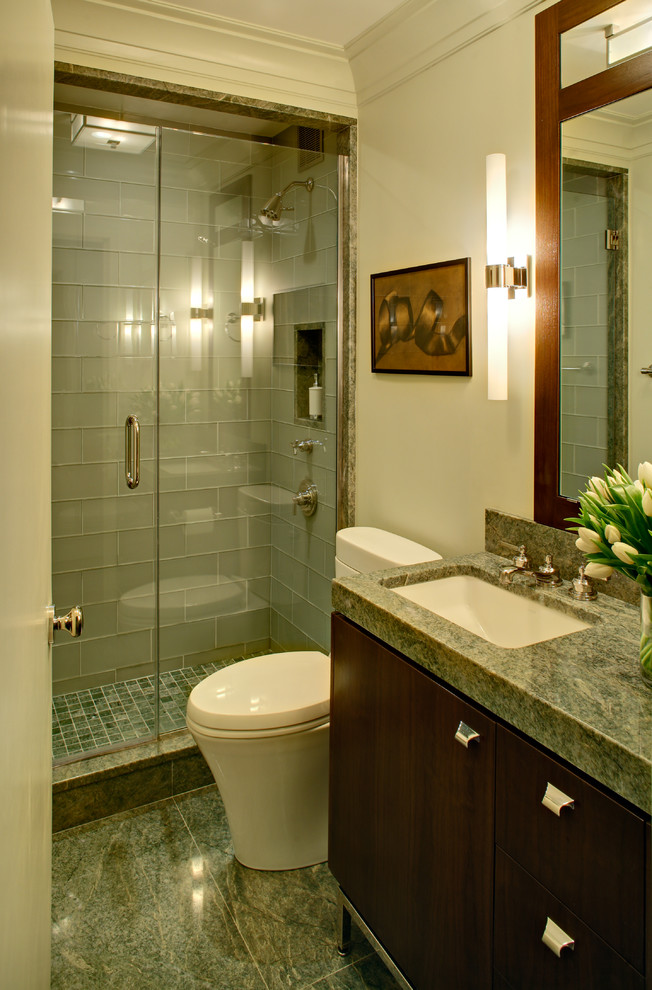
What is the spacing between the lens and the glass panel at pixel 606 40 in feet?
4.69

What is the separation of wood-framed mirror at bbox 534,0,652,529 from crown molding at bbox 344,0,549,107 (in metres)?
0.21

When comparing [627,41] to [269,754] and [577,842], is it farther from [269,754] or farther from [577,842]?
[269,754]

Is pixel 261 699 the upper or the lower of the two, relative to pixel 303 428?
lower

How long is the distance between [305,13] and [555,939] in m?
2.38

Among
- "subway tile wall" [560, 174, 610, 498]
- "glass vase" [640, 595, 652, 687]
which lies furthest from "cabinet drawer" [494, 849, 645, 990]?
"subway tile wall" [560, 174, 610, 498]

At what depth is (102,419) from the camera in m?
2.45

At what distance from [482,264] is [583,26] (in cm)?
57

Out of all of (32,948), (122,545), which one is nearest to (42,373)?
(32,948)

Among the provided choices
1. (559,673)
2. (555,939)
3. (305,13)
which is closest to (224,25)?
(305,13)

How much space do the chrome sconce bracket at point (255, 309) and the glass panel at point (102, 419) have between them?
332 millimetres

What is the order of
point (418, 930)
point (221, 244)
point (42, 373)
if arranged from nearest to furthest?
point (42, 373) < point (418, 930) < point (221, 244)

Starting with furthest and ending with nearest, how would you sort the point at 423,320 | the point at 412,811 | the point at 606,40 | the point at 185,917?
the point at 423,320 → the point at 185,917 → the point at 606,40 → the point at 412,811

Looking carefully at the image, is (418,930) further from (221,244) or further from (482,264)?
(221,244)

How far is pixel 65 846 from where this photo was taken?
2117mm
